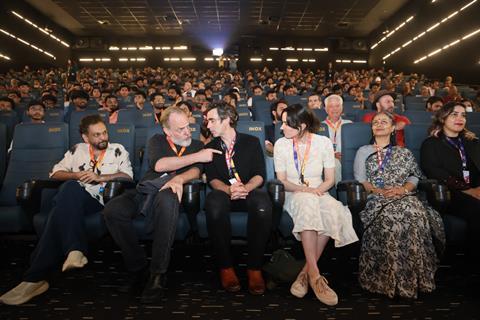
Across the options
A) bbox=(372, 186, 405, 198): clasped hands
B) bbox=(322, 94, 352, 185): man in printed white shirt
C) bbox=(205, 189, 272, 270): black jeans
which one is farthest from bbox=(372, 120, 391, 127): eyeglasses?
bbox=(205, 189, 272, 270): black jeans

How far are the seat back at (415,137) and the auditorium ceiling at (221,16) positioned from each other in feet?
41.9

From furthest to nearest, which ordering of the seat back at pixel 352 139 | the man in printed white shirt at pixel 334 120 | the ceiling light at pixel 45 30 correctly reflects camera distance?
the ceiling light at pixel 45 30 → the man in printed white shirt at pixel 334 120 → the seat back at pixel 352 139

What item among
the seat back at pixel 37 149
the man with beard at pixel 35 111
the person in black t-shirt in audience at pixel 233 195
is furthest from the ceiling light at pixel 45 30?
the person in black t-shirt in audience at pixel 233 195

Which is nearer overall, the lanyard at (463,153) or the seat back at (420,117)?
the lanyard at (463,153)

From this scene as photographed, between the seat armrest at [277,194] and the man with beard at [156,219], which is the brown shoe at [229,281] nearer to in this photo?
the man with beard at [156,219]

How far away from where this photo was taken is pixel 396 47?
18031 mm

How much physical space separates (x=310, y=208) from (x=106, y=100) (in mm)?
4648

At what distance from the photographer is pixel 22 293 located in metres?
2.04

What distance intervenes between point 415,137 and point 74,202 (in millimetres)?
2719

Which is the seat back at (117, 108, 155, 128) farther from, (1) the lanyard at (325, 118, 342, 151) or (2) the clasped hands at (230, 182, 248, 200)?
(2) the clasped hands at (230, 182, 248, 200)

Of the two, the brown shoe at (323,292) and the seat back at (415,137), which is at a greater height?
the seat back at (415,137)

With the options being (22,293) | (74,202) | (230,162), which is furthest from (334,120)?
(22,293)

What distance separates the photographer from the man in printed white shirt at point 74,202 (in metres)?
2.09

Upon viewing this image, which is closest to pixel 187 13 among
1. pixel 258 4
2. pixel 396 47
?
pixel 258 4
